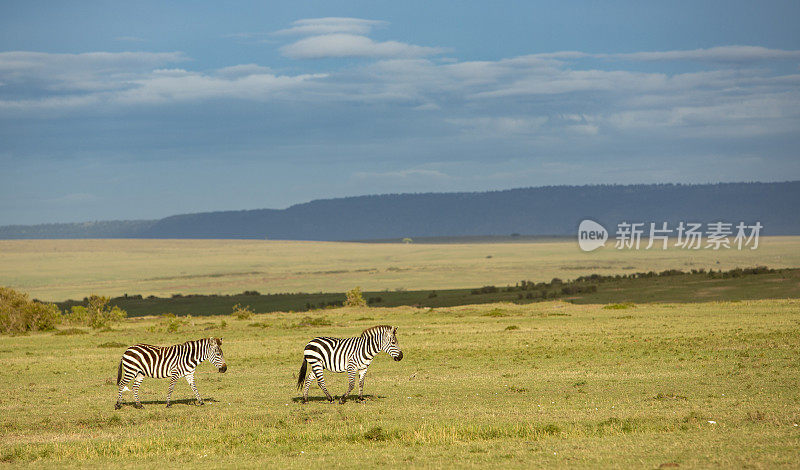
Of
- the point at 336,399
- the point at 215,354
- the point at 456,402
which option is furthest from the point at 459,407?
the point at 215,354

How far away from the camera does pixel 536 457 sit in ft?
43.6

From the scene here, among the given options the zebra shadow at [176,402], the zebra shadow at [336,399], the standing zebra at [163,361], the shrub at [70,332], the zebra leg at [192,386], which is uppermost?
the standing zebra at [163,361]

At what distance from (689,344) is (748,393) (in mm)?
11571

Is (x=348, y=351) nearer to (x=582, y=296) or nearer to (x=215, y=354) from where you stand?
(x=215, y=354)

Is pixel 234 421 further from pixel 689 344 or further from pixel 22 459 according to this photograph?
pixel 689 344

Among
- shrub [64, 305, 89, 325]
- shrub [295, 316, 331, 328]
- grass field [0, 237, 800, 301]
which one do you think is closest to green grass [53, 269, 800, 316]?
shrub [64, 305, 89, 325]

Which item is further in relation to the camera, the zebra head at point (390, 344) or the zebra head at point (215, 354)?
the zebra head at point (215, 354)

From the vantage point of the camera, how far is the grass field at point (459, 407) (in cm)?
1381

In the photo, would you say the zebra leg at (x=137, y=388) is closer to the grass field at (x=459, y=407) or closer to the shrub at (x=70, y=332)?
the grass field at (x=459, y=407)

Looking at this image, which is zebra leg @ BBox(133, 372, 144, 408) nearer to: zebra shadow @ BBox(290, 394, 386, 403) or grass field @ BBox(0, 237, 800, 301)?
zebra shadow @ BBox(290, 394, 386, 403)

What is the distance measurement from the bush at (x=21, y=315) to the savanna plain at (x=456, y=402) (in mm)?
2111

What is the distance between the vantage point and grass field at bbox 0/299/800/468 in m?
13.8

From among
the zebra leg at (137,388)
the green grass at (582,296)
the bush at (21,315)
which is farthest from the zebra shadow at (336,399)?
the green grass at (582,296)

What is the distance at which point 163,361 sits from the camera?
18.8 meters
